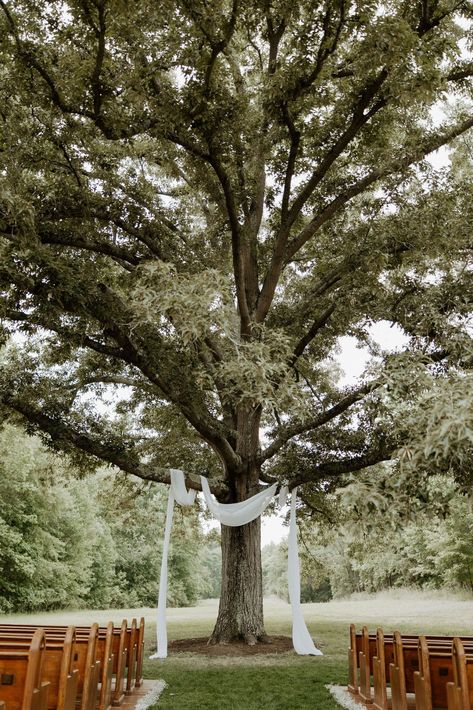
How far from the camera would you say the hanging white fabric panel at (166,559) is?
31.0ft

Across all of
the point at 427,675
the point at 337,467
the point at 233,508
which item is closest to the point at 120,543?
the point at 233,508

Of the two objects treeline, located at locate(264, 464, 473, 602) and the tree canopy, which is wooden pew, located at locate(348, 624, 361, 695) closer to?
treeline, located at locate(264, 464, 473, 602)

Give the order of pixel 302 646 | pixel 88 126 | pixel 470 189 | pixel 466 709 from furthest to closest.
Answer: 1. pixel 302 646
2. pixel 470 189
3. pixel 88 126
4. pixel 466 709

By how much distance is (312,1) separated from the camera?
6445 millimetres

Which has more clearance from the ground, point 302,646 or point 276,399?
point 276,399

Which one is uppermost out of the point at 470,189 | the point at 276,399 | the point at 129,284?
the point at 470,189

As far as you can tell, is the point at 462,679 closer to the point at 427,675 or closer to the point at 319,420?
the point at 427,675

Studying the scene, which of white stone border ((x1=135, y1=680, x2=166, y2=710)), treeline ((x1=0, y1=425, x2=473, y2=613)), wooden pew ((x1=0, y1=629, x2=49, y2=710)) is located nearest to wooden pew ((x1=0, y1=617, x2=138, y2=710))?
white stone border ((x1=135, y1=680, x2=166, y2=710))

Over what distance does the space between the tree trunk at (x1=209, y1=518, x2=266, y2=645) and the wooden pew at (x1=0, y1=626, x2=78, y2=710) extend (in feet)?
21.4

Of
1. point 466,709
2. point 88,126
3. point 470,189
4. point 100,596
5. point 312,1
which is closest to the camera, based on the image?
point 466,709

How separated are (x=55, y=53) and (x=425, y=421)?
648cm

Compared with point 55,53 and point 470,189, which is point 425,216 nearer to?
point 470,189

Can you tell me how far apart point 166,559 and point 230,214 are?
18.8 feet

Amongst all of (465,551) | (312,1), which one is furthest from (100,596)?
(312,1)
